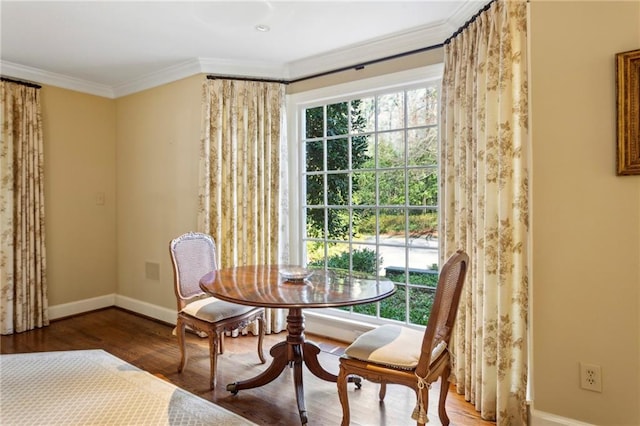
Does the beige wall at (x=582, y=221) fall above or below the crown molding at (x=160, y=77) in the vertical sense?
below

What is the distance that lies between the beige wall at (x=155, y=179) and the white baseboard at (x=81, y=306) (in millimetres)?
181

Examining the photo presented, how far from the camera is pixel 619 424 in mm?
1717

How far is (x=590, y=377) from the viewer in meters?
1.77

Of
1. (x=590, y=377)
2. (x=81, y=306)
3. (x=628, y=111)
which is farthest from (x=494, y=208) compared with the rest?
(x=81, y=306)

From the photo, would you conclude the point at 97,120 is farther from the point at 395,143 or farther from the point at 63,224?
the point at 395,143

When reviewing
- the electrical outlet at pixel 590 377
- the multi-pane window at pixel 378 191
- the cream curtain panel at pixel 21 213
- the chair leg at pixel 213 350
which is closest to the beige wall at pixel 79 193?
the cream curtain panel at pixel 21 213

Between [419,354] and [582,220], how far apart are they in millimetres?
1034

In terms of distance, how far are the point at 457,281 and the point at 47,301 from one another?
4.07 meters

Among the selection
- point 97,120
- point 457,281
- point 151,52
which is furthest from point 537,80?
point 97,120

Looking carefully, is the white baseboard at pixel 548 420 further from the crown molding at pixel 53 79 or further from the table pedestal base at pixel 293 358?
the crown molding at pixel 53 79

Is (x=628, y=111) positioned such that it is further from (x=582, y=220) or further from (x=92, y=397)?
(x=92, y=397)

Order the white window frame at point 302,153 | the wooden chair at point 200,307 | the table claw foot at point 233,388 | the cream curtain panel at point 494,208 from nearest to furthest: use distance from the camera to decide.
→ 1. the cream curtain panel at point 494,208
2. the table claw foot at point 233,388
3. the wooden chair at point 200,307
4. the white window frame at point 302,153

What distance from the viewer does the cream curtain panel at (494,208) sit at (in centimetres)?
201

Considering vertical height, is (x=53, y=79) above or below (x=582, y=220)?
above
